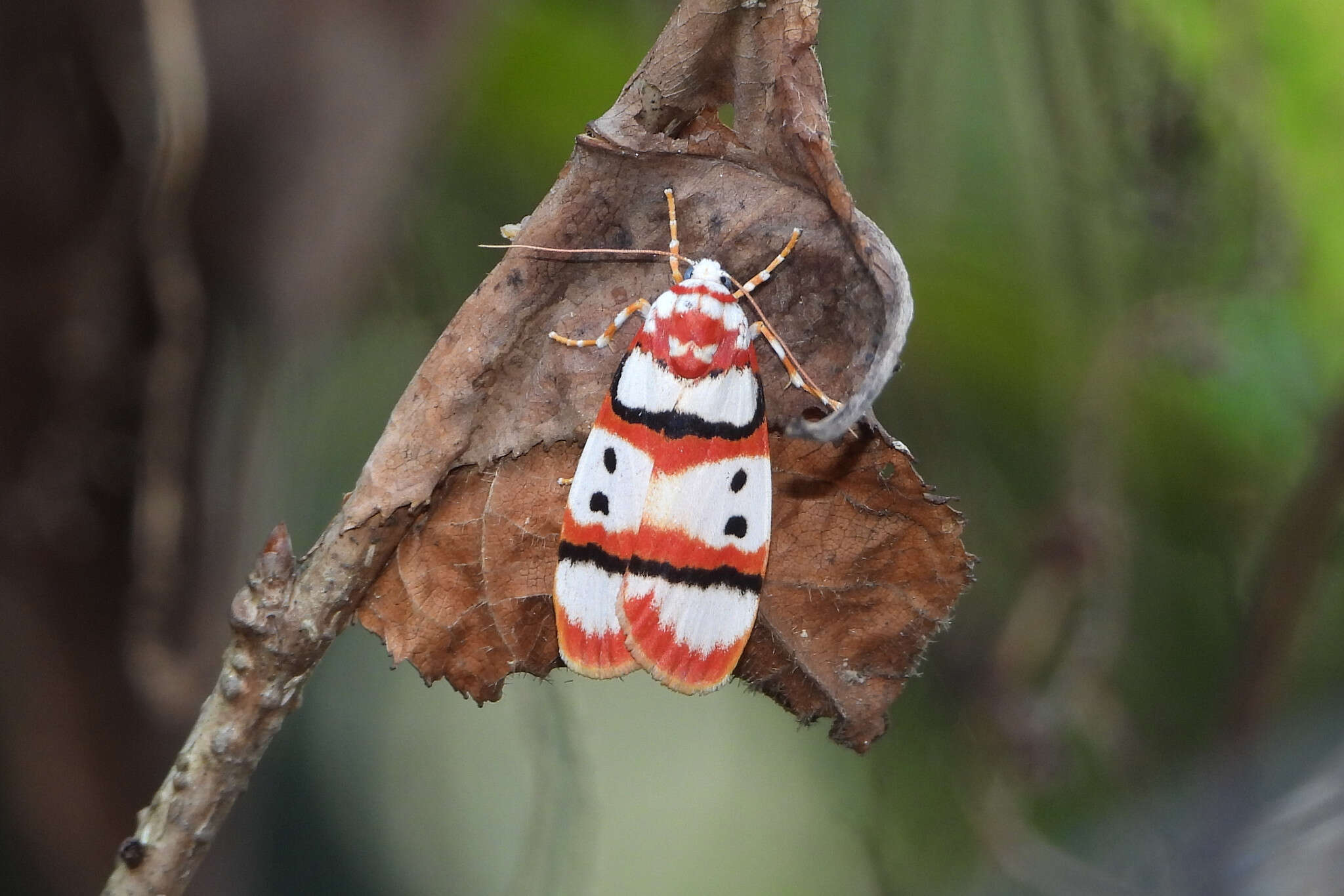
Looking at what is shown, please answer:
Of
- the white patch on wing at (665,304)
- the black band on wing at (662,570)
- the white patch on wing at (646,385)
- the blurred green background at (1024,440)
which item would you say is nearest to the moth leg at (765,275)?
the white patch on wing at (665,304)

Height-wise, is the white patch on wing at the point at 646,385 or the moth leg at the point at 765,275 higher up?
the moth leg at the point at 765,275

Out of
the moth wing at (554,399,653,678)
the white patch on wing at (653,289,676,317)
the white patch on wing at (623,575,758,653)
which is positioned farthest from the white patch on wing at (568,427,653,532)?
the white patch on wing at (653,289,676,317)

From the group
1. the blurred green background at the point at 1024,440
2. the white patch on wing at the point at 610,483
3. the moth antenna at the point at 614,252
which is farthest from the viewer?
the blurred green background at the point at 1024,440

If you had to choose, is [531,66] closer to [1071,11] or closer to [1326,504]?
[1071,11]

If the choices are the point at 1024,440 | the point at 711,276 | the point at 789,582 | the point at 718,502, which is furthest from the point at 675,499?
the point at 1024,440

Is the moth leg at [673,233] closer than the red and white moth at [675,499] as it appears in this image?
Yes

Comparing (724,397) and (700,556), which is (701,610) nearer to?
(700,556)

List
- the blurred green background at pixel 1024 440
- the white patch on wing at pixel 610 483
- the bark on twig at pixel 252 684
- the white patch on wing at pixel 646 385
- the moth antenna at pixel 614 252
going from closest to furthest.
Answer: the bark on twig at pixel 252 684, the moth antenna at pixel 614 252, the white patch on wing at pixel 610 483, the white patch on wing at pixel 646 385, the blurred green background at pixel 1024 440

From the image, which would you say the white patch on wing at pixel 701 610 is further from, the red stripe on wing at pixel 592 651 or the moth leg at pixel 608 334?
the moth leg at pixel 608 334
